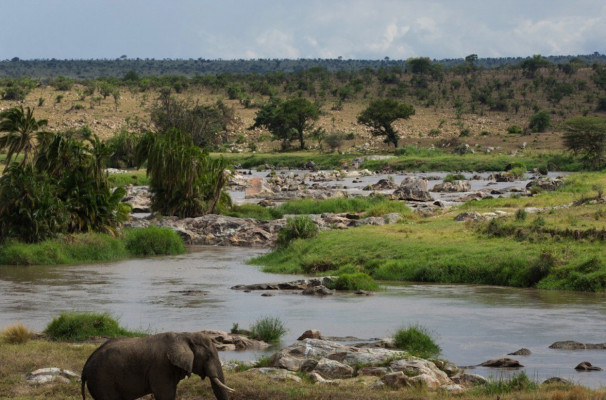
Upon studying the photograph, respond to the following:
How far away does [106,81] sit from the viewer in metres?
121

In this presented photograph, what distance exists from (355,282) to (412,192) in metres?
24.2

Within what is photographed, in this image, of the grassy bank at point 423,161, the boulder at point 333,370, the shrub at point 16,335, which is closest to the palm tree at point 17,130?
the shrub at point 16,335

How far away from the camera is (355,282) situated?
22.9 metres

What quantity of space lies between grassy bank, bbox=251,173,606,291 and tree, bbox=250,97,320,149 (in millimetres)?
59403

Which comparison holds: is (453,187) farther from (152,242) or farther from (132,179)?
(152,242)

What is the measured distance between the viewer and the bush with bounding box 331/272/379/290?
22781 mm

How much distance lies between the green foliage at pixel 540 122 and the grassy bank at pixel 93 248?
6822 cm

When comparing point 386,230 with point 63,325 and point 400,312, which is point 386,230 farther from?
point 63,325

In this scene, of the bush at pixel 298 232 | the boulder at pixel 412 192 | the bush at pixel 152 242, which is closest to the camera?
the bush at pixel 298 232

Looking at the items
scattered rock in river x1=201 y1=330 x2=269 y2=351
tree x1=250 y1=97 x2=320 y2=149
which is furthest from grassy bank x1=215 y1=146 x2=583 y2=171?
scattered rock in river x1=201 y1=330 x2=269 y2=351

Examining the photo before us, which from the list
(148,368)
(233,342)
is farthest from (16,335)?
(148,368)

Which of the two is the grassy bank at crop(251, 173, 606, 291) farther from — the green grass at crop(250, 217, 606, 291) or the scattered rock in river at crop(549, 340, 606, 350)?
the scattered rock in river at crop(549, 340, 606, 350)

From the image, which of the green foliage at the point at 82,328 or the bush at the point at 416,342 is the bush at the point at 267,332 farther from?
the bush at the point at 416,342

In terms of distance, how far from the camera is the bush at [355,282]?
897 inches
